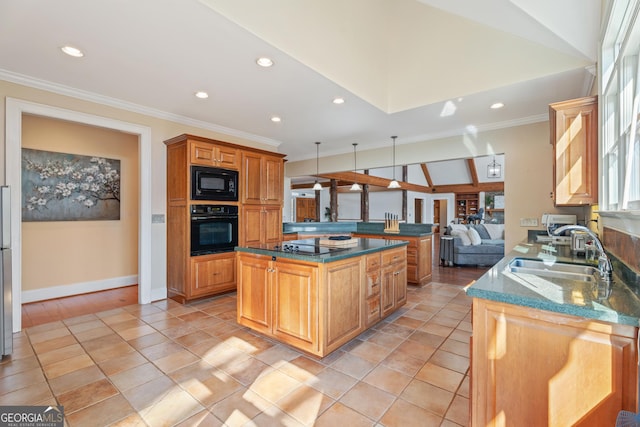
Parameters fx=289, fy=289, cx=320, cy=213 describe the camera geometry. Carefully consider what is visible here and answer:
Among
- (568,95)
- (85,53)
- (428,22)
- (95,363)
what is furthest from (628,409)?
(85,53)

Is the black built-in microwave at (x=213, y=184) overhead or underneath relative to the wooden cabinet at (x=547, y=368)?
overhead

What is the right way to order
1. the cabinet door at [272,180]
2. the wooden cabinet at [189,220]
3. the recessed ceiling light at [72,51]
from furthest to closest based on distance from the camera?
the cabinet door at [272,180]
the wooden cabinet at [189,220]
the recessed ceiling light at [72,51]

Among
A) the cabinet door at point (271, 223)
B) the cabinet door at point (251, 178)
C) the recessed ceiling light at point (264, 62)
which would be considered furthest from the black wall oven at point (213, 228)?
the recessed ceiling light at point (264, 62)

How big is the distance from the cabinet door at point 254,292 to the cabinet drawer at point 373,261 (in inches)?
36.7

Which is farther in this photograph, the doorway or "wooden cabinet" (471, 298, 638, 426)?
the doorway

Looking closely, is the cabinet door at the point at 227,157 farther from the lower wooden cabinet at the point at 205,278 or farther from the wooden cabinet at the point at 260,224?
the lower wooden cabinet at the point at 205,278

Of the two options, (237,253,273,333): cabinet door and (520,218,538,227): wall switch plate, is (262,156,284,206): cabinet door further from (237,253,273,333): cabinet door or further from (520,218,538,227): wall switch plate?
(520,218,538,227): wall switch plate

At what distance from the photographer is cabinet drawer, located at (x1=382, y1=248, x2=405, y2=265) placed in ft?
9.92

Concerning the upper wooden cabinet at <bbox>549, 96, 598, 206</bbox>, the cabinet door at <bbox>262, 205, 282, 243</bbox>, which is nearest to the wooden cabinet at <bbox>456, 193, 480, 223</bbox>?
the cabinet door at <bbox>262, 205, 282, 243</bbox>

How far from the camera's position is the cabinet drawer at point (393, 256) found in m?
3.02

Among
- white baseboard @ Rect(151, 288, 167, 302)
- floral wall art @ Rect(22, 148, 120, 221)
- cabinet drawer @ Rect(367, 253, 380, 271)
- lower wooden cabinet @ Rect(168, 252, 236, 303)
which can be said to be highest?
floral wall art @ Rect(22, 148, 120, 221)

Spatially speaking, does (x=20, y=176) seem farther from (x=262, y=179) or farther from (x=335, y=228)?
(x=335, y=228)

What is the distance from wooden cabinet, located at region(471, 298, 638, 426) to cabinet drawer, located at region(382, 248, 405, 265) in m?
1.68

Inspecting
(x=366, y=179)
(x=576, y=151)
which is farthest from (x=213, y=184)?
(x=366, y=179)
